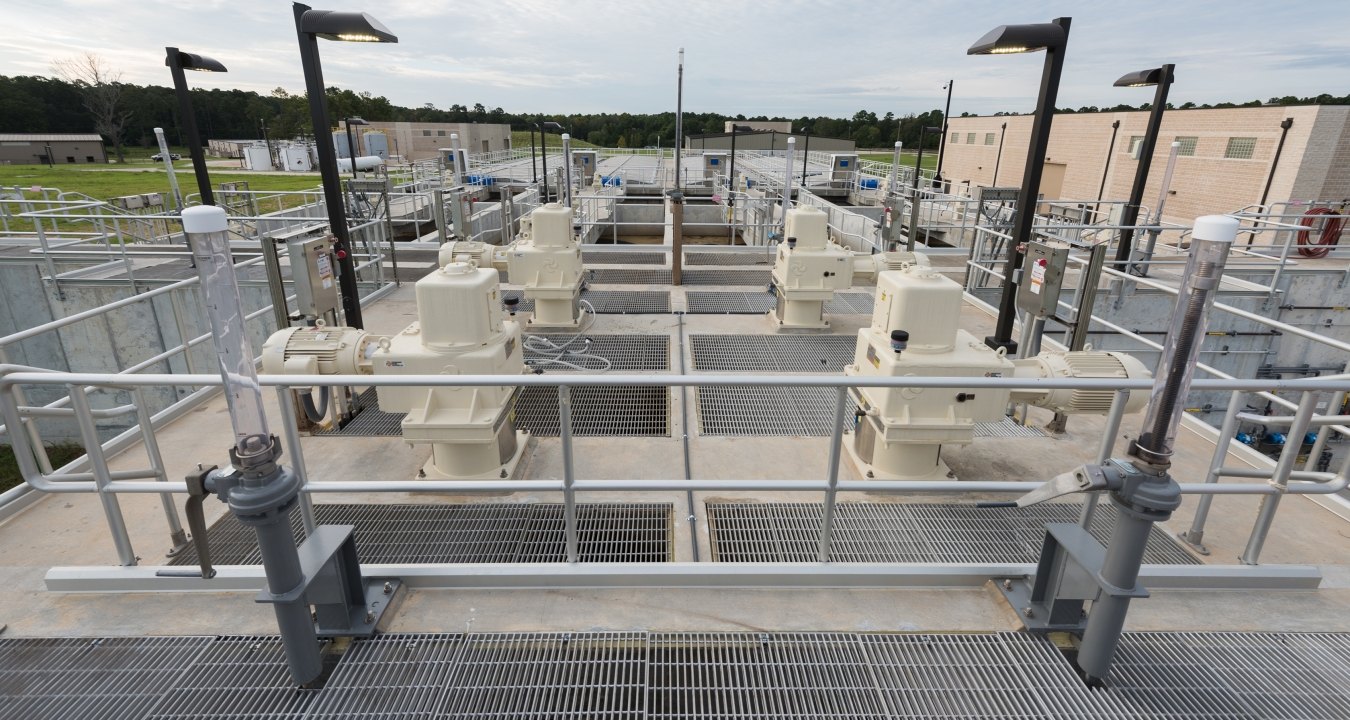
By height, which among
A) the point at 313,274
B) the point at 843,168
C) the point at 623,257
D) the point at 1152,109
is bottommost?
the point at 623,257

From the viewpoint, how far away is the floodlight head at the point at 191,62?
22.7 feet

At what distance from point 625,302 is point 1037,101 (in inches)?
223

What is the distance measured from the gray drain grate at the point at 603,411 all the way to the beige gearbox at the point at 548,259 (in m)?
1.80

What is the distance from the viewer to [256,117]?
6322 cm

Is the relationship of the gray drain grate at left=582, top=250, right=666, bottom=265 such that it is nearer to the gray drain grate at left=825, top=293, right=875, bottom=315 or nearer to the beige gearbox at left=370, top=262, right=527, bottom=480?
the gray drain grate at left=825, top=293, right=875, bottom=315

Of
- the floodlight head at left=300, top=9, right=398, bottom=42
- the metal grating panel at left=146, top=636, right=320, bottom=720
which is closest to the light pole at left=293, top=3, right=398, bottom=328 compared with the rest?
the floodlight head at left=300, top=9, right=398, bottom=42

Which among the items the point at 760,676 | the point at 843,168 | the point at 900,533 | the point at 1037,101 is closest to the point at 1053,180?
the point at 843,168

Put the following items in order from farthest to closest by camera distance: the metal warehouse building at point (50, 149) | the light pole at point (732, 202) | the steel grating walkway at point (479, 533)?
the metal warehouse building at point (50, 149), the light pole at point (732, 202), the steel grating walkway at point (479, 533)

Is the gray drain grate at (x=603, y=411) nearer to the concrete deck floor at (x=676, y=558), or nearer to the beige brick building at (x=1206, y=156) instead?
the concrete deck floor at (x=676, y=558)

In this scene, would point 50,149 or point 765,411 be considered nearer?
point 765,411

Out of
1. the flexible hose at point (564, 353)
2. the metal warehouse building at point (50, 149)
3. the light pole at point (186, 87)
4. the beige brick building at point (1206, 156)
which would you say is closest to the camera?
the flexible hose at point (564, 353)

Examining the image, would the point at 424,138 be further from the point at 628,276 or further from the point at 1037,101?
the point at 1037,101

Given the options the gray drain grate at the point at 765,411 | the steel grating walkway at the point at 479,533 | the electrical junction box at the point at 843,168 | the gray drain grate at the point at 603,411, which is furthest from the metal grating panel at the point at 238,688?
the electrical junction box at the point at 843,168

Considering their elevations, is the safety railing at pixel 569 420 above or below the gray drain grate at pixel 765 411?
above
